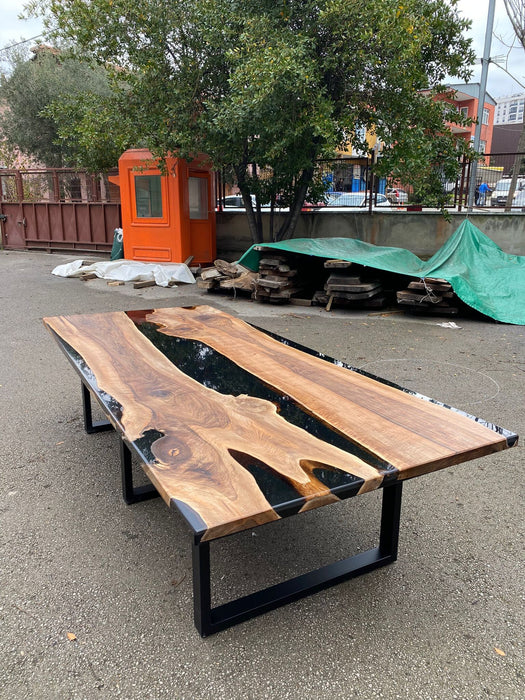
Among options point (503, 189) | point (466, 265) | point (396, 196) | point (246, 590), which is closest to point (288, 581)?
point (246, 590)

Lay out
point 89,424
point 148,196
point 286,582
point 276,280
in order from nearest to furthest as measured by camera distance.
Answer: point 286,582, point 89,424, point 276,280, point 148,196

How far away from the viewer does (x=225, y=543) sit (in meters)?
2.38

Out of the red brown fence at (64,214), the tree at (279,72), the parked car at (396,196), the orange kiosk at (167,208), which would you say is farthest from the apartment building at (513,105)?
the red brown fence at (64,214)

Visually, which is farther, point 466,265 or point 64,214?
point 64,214

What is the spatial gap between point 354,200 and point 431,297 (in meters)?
3.98

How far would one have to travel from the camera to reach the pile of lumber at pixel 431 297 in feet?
22.1

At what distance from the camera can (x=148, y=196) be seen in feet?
32.3

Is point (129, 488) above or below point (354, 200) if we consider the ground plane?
below

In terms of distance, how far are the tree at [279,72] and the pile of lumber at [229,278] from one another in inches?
68.8

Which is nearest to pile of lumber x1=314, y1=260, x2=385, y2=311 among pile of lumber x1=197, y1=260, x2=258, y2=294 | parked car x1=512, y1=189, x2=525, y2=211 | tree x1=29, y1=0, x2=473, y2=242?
pile of lumber x1=197, y1=260, x2=258, y2=294

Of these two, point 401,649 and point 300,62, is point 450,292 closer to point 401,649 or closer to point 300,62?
point 300,62

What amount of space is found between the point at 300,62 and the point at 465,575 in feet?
22.2

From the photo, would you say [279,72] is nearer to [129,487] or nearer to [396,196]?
[396,196]

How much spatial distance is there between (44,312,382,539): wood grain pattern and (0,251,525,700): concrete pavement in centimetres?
65
